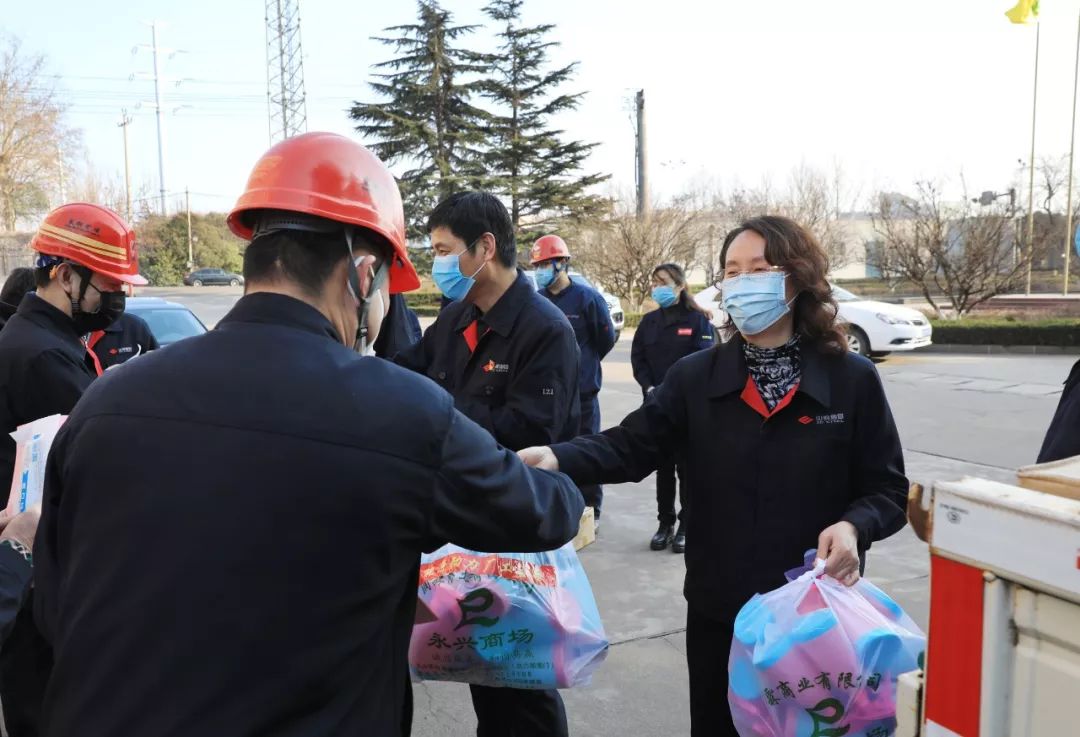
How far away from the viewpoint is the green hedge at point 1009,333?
52.0 feet

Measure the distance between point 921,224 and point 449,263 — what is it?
60.8ft

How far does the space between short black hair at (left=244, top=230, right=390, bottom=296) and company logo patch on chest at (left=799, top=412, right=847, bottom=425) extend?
1395mm

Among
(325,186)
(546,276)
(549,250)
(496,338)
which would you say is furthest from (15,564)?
(549,250)

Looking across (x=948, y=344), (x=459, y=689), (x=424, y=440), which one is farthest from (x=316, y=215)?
(x=948, y=344)

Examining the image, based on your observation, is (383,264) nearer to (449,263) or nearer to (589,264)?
(449,263)

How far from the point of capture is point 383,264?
1560mm

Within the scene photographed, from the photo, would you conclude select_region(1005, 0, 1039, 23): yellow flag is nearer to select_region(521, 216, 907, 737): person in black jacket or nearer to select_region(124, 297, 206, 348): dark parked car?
select_region(521, 216, 907, 737): person in black jacket

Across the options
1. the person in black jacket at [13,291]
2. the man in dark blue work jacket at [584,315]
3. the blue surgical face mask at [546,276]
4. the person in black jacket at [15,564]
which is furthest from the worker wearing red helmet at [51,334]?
the blue surgical face mask at [546,276]

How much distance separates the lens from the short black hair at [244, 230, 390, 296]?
138 centimetres

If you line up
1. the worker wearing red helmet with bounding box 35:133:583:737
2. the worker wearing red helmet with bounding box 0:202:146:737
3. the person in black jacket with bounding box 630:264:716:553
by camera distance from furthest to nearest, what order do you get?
the person in black jacket with bounding box 630:264:716:553, the worker wearing red helmet with bounding box 0:202:146:737, the worker wearing red helmet with bounding box 35:133:583:737

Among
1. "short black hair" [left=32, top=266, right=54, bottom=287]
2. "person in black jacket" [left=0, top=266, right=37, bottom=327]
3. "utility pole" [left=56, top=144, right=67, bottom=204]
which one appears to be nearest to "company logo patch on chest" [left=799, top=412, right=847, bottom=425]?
"short black hair" [left=32, top=266, right=54, bottom=287]

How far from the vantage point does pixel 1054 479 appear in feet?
→ 4.07

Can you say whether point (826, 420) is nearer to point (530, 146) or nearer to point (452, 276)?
point (452, 276)

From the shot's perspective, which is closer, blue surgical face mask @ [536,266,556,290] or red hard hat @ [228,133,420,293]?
red hard hat @ [228,133,420,293]
